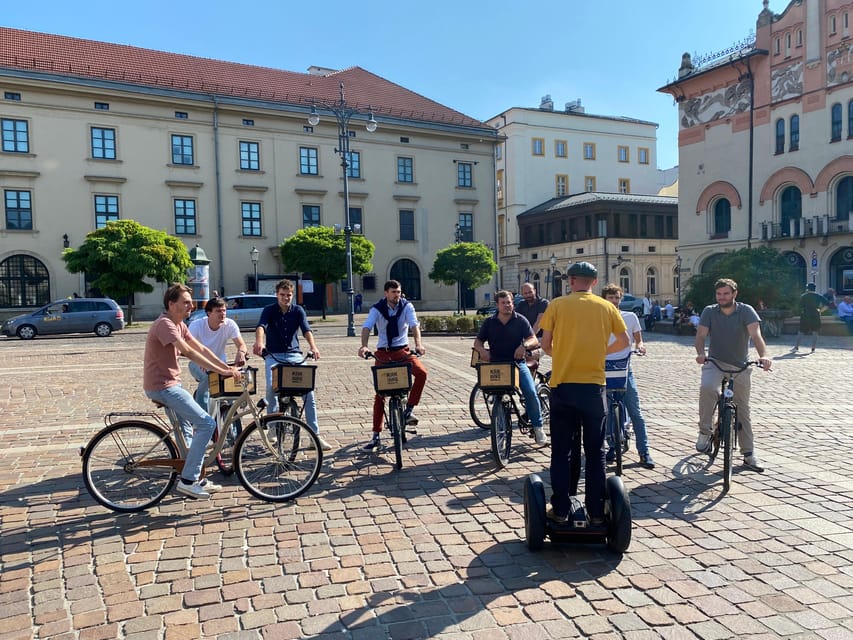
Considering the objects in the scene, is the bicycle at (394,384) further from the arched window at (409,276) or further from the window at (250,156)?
the arched window at (409,276)

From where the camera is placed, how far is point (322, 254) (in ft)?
117

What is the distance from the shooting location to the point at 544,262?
198 ft

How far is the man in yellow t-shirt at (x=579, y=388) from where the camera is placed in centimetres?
410

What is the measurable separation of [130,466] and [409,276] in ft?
147

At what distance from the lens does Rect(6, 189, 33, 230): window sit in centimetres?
3719

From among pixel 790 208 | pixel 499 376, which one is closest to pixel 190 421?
pixel 499 376

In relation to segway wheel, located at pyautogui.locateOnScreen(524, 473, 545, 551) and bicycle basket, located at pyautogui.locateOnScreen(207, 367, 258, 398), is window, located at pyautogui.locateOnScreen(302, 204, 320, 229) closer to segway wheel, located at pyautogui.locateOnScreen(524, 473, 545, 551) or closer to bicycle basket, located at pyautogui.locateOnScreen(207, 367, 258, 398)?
bicycle basket, located at pyautogui.locateOnScreen(207, 367, 258, 398)

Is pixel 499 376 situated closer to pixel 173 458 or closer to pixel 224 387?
pixel 224 387

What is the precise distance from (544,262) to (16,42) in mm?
43434

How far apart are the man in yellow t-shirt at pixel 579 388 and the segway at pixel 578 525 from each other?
50mm

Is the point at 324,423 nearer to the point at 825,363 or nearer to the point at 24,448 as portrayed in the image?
the point at 24,448

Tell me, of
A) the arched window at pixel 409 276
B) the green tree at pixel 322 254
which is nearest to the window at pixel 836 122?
the green tree at pixel 322 254

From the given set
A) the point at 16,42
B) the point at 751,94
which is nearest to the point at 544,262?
the point at 751,94

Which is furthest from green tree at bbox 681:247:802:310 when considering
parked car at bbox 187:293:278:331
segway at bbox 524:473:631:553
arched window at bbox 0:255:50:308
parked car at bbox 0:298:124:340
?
arched window at bbox 0:255:50:308
